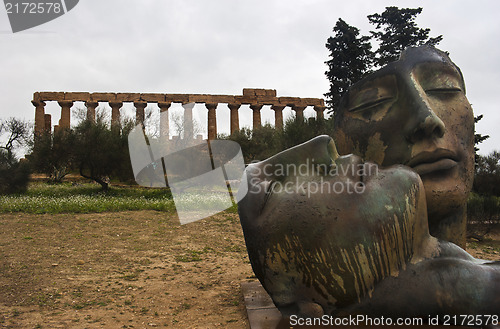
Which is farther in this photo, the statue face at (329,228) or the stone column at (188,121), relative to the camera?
the stone column at (188,121)

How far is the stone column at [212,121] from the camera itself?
3528 centimetres

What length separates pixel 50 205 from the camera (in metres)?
12.2

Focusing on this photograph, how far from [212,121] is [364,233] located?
33228 mm

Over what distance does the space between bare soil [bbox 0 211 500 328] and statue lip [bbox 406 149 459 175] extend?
2254mm

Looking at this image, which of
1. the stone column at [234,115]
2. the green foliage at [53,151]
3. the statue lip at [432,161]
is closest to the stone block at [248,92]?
the stone column at [234,115]

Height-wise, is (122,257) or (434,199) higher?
(434,199)

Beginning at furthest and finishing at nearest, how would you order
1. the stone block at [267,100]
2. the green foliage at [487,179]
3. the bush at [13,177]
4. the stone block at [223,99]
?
the stone block at [267,100] < the stone block at [223,99] < the bush at [13,177] < the green foliage at [487,179]

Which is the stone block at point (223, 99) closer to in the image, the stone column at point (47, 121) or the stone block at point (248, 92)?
the stone block at point (248, 92)

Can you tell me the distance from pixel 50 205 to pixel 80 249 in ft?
16.9

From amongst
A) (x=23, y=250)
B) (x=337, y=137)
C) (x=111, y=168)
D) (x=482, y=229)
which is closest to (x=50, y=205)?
(x=23, y=250)

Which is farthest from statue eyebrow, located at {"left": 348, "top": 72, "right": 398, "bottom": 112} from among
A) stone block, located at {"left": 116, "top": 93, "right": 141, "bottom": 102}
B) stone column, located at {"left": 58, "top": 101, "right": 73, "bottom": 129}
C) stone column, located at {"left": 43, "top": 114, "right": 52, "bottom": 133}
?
stone column, located at {"left": 43, "top": 114, "right": 52, "bottom": 133}

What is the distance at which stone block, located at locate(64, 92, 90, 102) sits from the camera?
114 ft

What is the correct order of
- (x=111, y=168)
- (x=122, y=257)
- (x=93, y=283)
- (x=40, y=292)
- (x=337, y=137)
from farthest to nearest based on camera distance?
(x=111, y=168)
(x=122, y=257)
(x=93, y=283)
(x=40, y=292)
(x=337, y=137)

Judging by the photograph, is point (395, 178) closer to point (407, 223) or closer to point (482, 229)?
point (407, 223)
